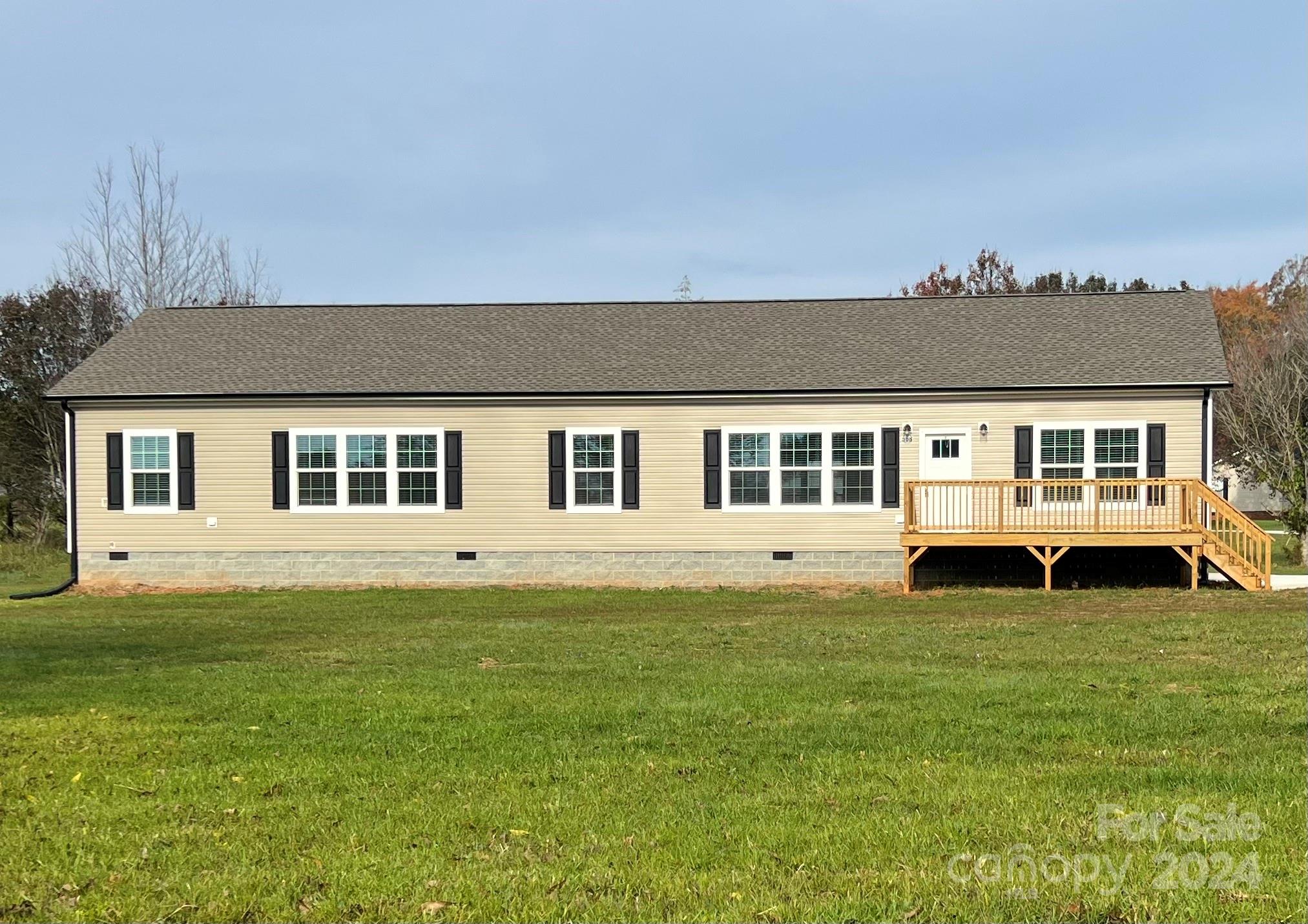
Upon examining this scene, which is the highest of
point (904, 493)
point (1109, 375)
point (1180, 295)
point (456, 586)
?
point (1180, 295)

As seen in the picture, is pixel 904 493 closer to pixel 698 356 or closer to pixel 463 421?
pixel 698 356

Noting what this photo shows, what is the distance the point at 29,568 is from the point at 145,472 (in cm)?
887

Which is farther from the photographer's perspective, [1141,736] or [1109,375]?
[1109,375]

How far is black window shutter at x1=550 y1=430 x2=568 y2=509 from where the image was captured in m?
21.6

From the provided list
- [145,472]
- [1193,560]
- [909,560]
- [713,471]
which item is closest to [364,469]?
[145,472]

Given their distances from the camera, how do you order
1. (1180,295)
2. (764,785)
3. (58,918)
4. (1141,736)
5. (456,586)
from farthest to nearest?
(1180,295), (456,586), (1141,736), (764,785), (58,918)

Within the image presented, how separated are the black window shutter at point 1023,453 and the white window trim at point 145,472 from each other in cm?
1461

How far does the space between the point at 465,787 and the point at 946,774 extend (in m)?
2.60

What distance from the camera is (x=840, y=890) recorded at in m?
4.93

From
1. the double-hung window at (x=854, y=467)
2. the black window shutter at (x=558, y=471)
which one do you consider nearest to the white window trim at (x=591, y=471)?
the black window shutter at (x=558, y=471)

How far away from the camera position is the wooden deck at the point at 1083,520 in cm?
1895

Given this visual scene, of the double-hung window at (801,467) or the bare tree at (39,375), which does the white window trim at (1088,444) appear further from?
the bare tree at (39,375)

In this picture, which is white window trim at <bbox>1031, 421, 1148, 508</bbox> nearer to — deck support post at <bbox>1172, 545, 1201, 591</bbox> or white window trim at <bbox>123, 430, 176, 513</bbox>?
deck support post at <bbox>1172, 545, 1201, 591</bbox>

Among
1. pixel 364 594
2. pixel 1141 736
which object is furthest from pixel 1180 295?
pixel 1141 736
